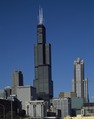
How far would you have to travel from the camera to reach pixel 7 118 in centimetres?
14912

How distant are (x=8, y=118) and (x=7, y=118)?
15.1 inches

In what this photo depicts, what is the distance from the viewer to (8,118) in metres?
149
